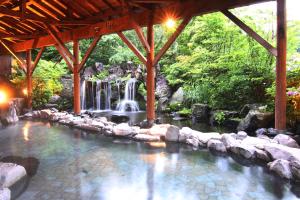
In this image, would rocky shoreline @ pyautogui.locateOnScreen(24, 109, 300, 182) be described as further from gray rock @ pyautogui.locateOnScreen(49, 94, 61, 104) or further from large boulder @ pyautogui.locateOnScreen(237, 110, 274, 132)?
gray rock @ pyautogui.locateOnScreen(49, 94, 61, 104)

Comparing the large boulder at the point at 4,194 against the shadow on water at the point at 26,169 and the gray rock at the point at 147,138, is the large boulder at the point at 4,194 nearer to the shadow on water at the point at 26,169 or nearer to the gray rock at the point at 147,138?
the shadow on water at the point at 26,169

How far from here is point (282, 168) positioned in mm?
3977

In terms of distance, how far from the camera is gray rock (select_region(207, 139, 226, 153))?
5.35 meters

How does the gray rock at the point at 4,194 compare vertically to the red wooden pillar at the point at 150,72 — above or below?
below

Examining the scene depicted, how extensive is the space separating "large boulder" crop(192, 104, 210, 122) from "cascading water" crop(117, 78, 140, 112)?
4.08m

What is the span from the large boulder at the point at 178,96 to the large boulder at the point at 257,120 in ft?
15.1

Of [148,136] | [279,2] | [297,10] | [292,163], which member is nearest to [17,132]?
[148,136]

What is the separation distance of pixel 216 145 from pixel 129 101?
784cm

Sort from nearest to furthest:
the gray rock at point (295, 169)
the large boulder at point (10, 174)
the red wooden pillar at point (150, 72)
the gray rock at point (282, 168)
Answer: the large boulder at point (10, 174), the gray rock at point (295, 169), the gray rock at point (282, 168), the red wooden pillar at point (150, 72)

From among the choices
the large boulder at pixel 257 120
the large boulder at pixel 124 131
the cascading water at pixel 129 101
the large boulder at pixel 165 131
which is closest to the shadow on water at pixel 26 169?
the large boulder at pixel 124 131

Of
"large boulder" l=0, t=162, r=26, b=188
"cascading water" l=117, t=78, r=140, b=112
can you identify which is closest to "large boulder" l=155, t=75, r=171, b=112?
"cascading water" l=117, t=78, r=140, b=112

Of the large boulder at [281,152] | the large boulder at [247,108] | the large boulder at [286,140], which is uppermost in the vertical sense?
the large boulder at [247,108]

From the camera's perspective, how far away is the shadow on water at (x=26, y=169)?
3453mm

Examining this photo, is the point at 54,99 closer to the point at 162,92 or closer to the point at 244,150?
the point at 162,92
